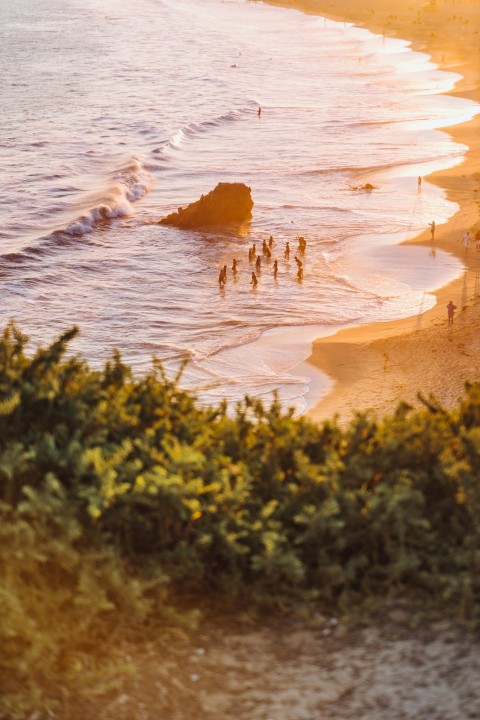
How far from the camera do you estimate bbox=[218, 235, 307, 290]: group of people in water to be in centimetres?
2736

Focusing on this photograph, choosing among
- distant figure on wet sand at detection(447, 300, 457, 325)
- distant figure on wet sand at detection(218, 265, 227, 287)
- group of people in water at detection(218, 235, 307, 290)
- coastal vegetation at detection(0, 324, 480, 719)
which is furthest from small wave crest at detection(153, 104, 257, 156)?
coastal vegetation at detection(0, 324, 480, 719)

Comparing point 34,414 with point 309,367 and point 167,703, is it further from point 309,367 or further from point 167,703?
point 309,367

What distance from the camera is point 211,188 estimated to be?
129 ft

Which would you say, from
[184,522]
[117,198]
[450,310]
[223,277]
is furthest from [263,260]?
[184,522]

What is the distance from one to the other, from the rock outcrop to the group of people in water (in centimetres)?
247

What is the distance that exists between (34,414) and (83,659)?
2178 millimetres

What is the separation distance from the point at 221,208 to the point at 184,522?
27.5 meters

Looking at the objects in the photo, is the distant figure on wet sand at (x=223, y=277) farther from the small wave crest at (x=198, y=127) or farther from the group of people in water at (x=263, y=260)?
the small wave crest at (x=198, y=127)

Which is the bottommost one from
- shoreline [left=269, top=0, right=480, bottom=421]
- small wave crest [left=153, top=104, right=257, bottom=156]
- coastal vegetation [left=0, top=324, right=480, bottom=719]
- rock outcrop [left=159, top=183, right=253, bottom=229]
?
shoreline [left=269, top=0, right=480, bottom=421]

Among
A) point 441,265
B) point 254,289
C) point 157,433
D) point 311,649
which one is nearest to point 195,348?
point 254,289

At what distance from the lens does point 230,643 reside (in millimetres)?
6406

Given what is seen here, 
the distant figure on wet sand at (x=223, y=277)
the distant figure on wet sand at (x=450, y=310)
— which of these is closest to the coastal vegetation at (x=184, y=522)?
the distant figure on wet sand at (x=450, y=310)

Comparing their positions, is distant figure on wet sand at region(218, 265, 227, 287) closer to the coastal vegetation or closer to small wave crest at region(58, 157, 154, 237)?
small wave crest at region(58, 157, 154, 237)

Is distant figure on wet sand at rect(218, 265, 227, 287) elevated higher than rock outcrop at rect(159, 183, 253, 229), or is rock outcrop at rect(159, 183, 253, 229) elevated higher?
rock outcrop at rect(159, 183, 253, 229)
